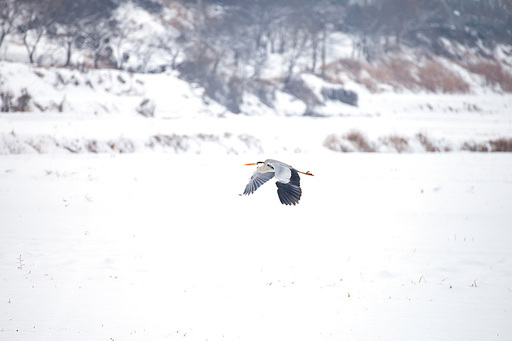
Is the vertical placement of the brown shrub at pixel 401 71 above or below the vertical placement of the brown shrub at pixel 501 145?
below

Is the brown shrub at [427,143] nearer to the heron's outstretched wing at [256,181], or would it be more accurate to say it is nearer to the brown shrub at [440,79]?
the heron's outstretched wing at [256,181]

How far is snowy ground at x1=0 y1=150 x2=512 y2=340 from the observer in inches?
284

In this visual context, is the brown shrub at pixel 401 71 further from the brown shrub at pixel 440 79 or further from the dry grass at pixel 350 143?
the dry grass at pixel 350 143

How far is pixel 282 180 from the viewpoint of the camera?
22.4 feet

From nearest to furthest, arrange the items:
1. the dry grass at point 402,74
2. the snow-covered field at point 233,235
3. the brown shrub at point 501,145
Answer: the snow-covered field at point 233,235 < the brown shrub at point 501,145 < the dry grass at point 402,74

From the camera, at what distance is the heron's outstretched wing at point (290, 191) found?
679 cm

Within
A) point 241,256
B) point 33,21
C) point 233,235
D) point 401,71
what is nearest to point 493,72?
point 401,71

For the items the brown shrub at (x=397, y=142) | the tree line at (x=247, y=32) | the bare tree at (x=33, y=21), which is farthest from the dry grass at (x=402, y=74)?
the bare tree at (x=33, y=21)

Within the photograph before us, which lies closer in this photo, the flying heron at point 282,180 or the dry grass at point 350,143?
the flying heron at point 282,180

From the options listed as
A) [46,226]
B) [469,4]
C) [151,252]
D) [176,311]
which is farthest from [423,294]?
[469,4]

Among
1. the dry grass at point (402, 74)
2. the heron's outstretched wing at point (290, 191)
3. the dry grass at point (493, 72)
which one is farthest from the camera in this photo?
the dry grass at point (493, 72)

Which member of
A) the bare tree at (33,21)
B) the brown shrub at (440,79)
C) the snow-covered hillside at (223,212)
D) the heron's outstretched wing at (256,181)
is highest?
the heron's outstretched wing at (256,181)

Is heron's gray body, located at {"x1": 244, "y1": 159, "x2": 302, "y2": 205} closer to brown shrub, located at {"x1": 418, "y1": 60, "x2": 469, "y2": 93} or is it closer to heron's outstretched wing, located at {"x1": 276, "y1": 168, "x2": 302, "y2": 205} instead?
heron's outstretched wing, located at {"x1": 276, "y1": 168, "x2": 302, "y2": 205}

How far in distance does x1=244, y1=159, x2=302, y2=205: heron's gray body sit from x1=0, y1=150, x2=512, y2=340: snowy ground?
5.91 ft
